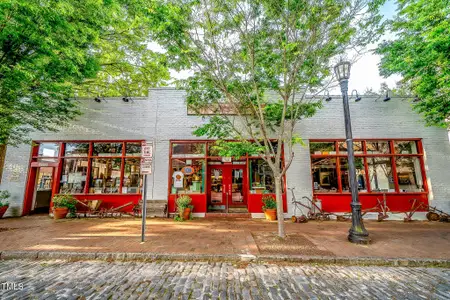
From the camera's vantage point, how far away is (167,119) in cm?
992

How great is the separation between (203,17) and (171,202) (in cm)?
778

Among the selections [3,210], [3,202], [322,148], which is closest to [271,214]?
[322,148]

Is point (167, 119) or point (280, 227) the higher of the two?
point (167, 119)

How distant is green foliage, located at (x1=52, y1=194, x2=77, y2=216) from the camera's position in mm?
8742

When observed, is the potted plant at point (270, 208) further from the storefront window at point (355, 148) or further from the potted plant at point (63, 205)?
the potted plant at point (63, 205)

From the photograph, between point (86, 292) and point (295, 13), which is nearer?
point (86, 292)

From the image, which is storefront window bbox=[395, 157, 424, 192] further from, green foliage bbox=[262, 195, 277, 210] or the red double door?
the red double door

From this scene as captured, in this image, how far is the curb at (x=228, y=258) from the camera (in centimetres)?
446

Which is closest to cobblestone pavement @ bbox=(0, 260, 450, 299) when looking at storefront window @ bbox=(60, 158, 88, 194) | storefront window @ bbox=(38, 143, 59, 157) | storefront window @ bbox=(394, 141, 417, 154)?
storefront window @ bbox=(60, 158, 88, 194)

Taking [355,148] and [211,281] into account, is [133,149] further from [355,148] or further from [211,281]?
[355,148]

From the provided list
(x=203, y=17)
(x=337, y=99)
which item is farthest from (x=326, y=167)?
(x=203, y=17)

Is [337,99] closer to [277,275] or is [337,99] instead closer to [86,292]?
[277,275]

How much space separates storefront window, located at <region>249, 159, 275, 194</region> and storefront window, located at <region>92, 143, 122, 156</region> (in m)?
6.84

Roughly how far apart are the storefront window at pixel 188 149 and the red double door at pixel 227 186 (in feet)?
3.10
